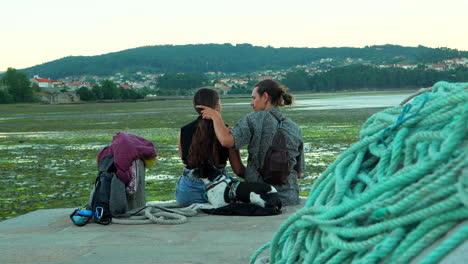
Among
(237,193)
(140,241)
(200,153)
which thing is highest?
(200,153)

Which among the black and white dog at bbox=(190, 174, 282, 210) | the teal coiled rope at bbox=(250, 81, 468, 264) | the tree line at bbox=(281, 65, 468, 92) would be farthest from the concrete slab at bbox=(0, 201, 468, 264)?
the tree line at bbox=(281, 65, 468, 92)

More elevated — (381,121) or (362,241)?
(381,121)

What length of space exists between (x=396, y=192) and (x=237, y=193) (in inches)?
145

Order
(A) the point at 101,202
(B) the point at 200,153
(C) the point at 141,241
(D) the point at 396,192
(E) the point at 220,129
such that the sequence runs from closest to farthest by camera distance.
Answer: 1. (D) the point at 396,192
2. (C) the point at 141,241
3. (A) the point at 101,202
4. (E) the point at 220,129
5. (B) the point at 200,153

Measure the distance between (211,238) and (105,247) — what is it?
775 mm

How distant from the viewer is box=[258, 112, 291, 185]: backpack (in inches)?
226

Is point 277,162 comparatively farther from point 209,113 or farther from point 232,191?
point 209,113

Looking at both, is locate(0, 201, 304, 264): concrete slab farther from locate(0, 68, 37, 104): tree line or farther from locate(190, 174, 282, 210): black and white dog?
locate(0, 68, 37, 104): tree line

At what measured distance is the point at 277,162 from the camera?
575cm

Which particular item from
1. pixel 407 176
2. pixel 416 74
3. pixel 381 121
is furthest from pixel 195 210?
pixel 416 74

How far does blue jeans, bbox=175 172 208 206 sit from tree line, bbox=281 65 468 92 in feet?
416

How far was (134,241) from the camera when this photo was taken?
454 centimetres

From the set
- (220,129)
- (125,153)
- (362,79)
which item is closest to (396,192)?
(220,129)

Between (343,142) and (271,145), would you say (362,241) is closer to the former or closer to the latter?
(271,145)
